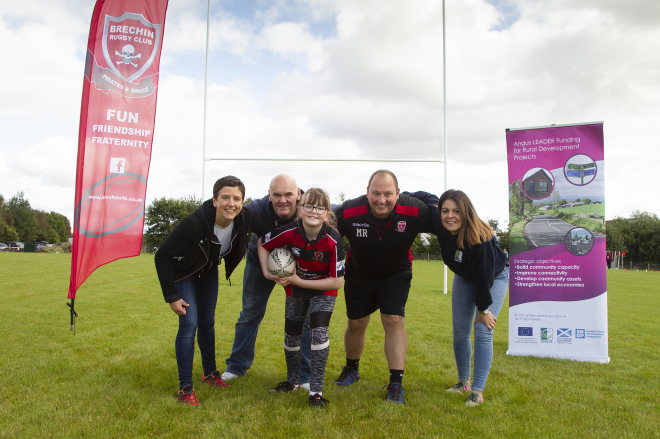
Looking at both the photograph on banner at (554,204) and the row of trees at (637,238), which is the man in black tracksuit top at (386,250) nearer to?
the photograph on banner at (554,204)

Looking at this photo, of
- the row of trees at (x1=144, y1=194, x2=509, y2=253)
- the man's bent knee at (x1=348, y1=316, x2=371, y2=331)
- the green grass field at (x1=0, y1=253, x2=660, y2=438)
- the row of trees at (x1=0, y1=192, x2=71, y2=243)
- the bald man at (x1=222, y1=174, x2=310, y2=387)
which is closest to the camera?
the green grass field at (x1=0, y1=253, x2=660, y2=438)

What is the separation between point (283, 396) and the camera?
3.44m

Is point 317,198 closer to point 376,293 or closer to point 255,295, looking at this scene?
point 376,293

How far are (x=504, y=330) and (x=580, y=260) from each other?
8.83 ft

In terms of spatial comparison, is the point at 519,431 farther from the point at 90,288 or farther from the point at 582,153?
the point at 90,288

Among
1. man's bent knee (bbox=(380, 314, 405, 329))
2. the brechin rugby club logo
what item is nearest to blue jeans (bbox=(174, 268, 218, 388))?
man's bent knee (bbox=(380, 314, 405, 329))

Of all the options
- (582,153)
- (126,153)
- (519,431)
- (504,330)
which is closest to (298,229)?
(519,431)

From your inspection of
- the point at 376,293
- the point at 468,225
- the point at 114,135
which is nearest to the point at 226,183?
the point at 376,293

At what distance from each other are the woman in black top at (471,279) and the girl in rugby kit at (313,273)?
97 centimetres

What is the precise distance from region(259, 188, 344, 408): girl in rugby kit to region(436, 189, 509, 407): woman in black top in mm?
972

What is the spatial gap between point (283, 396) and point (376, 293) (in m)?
1.21

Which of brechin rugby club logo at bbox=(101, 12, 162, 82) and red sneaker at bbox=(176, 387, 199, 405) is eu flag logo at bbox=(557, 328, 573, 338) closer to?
red sneaker at bbox=(176, 387, 199, 405)

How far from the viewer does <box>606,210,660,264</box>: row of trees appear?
56625 mm

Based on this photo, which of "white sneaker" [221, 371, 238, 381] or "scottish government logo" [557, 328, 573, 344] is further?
"scottish government logo" [557, 328, 573, 344]
